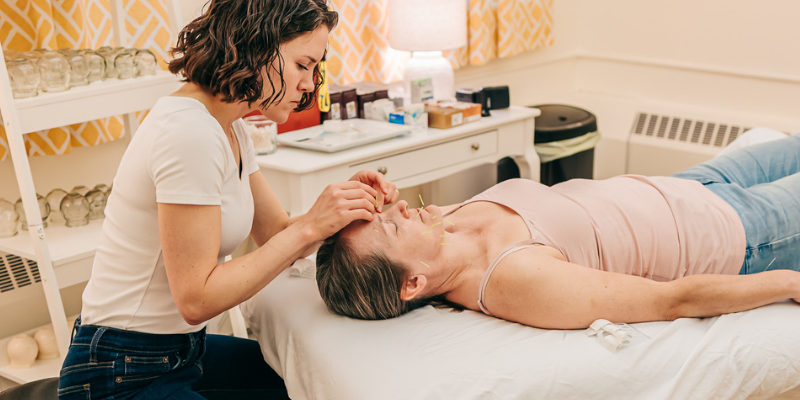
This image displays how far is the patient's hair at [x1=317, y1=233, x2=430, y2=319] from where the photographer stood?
139 cm

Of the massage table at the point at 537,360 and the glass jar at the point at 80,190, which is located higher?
the glass jar at the point at 80,190

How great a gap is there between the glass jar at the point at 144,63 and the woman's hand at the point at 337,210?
3.38 feet

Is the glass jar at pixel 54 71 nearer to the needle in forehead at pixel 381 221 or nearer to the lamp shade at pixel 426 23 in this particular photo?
the needle in forehead at pixel 381 221

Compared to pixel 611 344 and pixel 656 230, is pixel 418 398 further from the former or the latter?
pixel 656 230

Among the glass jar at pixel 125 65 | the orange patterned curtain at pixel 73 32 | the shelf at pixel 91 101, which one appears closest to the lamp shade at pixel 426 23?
the orange patterned curtain at pixel 73 32

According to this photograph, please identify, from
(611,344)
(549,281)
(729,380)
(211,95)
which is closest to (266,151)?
(211,95)

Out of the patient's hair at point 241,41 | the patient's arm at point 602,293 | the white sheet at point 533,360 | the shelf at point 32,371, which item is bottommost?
the shelf at point 32,371

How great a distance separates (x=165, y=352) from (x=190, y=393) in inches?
→ 3.7

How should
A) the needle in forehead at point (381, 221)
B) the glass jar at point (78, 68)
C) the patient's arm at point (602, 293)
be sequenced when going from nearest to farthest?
the patient's arm at point (602, 293) → the needle in forehead at point (381, 221) → the glass jar at point (78, 68)

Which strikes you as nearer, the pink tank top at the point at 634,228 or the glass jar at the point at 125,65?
the pink tank top at the point at 634,228

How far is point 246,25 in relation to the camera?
3.85 feet

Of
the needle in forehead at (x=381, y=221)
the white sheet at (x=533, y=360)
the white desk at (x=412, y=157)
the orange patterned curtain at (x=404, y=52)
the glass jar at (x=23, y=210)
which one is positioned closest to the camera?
the white sheet at (x=533, y=360)

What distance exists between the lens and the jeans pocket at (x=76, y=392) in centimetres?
121

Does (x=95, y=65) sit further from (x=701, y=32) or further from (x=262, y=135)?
(x=701, y=32)
